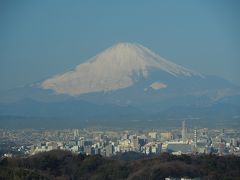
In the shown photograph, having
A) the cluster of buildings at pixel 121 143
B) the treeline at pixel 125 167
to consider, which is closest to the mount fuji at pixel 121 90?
the cluster of buildings at pixel 121 143

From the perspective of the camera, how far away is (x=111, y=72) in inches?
5394

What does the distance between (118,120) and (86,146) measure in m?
38.6

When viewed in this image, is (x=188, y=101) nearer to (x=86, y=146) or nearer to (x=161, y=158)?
(x=86, y=146)

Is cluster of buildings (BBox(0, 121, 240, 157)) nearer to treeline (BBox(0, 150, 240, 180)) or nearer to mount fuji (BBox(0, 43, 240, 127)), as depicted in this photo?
treeline (BBox(0, 150, 240, 180))

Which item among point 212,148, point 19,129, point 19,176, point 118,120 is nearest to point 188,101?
point 118,120

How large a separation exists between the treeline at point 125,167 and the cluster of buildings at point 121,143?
10.7m

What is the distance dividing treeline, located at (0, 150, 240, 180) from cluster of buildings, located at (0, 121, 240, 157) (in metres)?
10.7

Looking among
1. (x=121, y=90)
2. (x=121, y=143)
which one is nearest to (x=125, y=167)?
(x=121, y=143)

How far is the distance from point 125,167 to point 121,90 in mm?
100809

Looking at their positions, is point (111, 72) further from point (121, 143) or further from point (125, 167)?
point (125, 167)

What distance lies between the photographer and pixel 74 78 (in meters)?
136

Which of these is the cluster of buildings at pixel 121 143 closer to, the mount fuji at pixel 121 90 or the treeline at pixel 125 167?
the treeline at pixel 125 167

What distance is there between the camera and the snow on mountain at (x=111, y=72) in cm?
13412

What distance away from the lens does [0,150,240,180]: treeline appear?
98.3 feet
